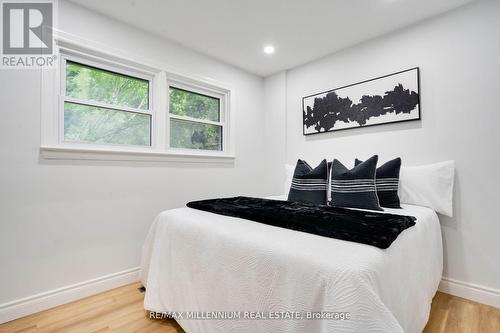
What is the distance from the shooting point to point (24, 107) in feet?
5.89

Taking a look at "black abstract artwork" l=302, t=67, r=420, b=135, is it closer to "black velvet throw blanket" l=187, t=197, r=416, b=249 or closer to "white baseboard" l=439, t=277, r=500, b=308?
"black velvet throw blanket" l=187, t=197, r=416, b=249

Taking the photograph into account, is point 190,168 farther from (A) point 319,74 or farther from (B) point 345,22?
(B) point 345,22

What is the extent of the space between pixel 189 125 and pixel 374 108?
6.68 ft

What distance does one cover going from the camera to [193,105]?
2.97 metres

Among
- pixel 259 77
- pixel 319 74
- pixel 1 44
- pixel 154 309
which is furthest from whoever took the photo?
pixel 259 77

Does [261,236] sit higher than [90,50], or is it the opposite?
[90,50]

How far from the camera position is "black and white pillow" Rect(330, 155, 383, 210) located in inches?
74.4

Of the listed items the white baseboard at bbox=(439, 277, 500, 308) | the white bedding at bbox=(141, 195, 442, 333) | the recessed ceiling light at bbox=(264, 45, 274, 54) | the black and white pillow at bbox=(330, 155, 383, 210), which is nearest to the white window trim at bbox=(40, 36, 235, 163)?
the recessed ceiling light at bbox=(264, 45, 274, 54)

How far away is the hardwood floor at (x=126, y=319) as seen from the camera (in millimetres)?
1575

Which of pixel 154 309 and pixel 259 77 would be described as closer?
pixel 154 309

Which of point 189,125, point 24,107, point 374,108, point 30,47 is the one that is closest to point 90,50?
point 30,47

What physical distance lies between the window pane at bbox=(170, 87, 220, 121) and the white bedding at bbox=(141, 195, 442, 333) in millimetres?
1487

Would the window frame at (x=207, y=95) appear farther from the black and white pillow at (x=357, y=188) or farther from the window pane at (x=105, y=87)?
the black and white pillow at (x=357, y=188)

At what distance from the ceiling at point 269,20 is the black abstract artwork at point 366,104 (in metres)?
0.49
